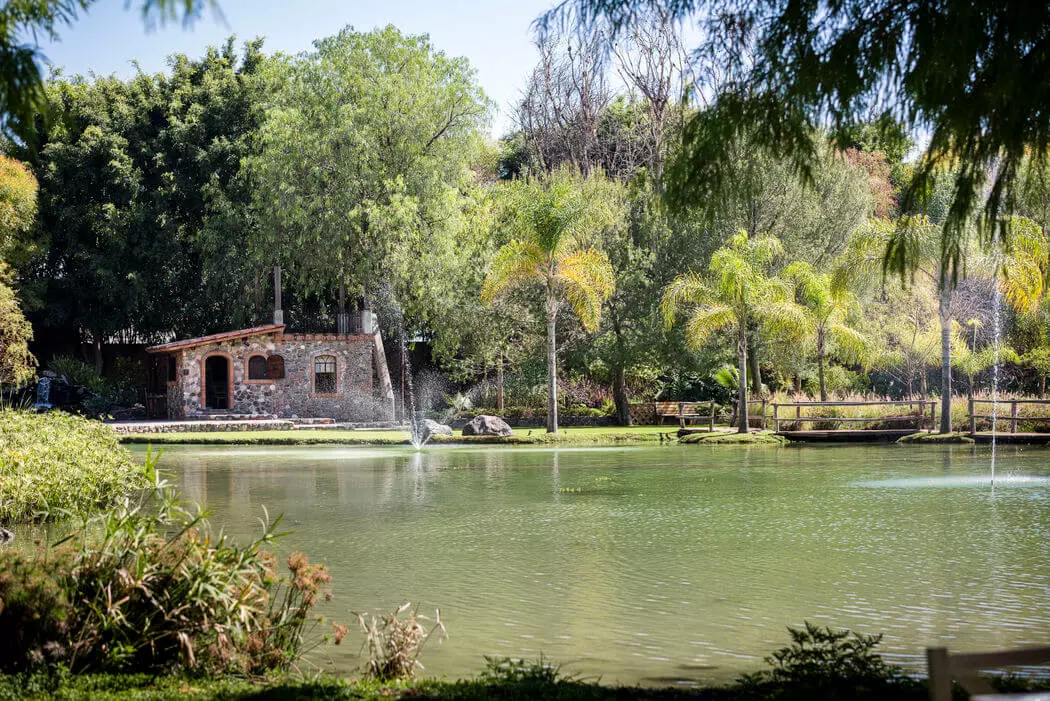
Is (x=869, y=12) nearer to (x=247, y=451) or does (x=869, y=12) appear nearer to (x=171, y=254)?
(x=247, y=451)

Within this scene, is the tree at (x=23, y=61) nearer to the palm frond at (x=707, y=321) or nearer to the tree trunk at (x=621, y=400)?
the palm frond at (x=707, y=321)

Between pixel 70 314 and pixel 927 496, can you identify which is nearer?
pixel 927 496

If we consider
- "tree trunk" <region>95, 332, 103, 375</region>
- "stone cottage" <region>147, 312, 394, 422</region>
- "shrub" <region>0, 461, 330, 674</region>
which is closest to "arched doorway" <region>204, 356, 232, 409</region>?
"stone cottage" <region>147, 312, 394, 422</region>

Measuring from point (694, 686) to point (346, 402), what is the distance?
98.3 ft

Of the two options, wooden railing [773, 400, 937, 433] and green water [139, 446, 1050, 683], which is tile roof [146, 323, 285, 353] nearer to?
green water [139, 446, 1050, 683]

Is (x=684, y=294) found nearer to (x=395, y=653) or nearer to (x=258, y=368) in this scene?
(x=258, y=368)

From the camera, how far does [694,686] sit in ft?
19.1

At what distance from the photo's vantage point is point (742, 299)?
27016 mm

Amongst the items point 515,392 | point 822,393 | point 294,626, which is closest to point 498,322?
point 515,392

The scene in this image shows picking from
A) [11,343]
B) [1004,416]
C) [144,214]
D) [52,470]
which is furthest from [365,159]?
[52,470]

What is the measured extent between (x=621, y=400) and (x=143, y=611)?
27.4 m

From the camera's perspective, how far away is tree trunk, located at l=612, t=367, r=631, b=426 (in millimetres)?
32562

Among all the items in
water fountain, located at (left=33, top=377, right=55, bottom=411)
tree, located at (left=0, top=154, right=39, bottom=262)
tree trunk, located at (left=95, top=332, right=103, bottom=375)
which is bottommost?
water fountain, located at (left=33, top=377, right=55, bottom=411)

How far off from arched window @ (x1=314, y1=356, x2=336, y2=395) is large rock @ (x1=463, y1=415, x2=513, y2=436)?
9.84 meters
